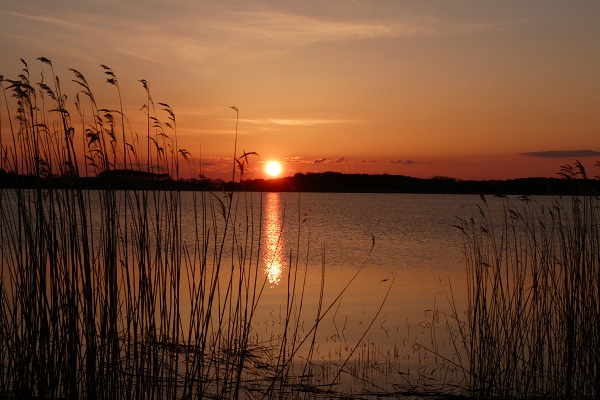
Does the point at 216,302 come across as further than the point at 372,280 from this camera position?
No

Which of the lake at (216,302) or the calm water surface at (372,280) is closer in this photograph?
the lake at (216,302)

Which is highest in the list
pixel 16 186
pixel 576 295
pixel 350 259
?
pixel 16 186

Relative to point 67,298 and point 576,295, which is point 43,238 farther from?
point 576,295

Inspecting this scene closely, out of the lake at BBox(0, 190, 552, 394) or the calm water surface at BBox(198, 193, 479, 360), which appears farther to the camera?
the calm water surface at BBox(198, 193, 479, 360)

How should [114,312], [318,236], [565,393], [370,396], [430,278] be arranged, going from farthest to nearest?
[318,236]
[430,278]
[370,396]
[565,393]
[114,312]

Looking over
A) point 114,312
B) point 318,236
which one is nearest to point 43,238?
point 114,312

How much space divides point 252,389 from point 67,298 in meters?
2.15

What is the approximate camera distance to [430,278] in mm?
13461

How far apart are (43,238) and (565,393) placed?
4297 millimetres

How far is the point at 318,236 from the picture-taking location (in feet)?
80.0

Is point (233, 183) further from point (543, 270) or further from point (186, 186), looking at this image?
point (543, 270)

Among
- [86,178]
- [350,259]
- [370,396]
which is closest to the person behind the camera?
[86,178]

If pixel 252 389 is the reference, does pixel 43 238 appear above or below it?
above

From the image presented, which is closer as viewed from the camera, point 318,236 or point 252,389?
point 252,389
